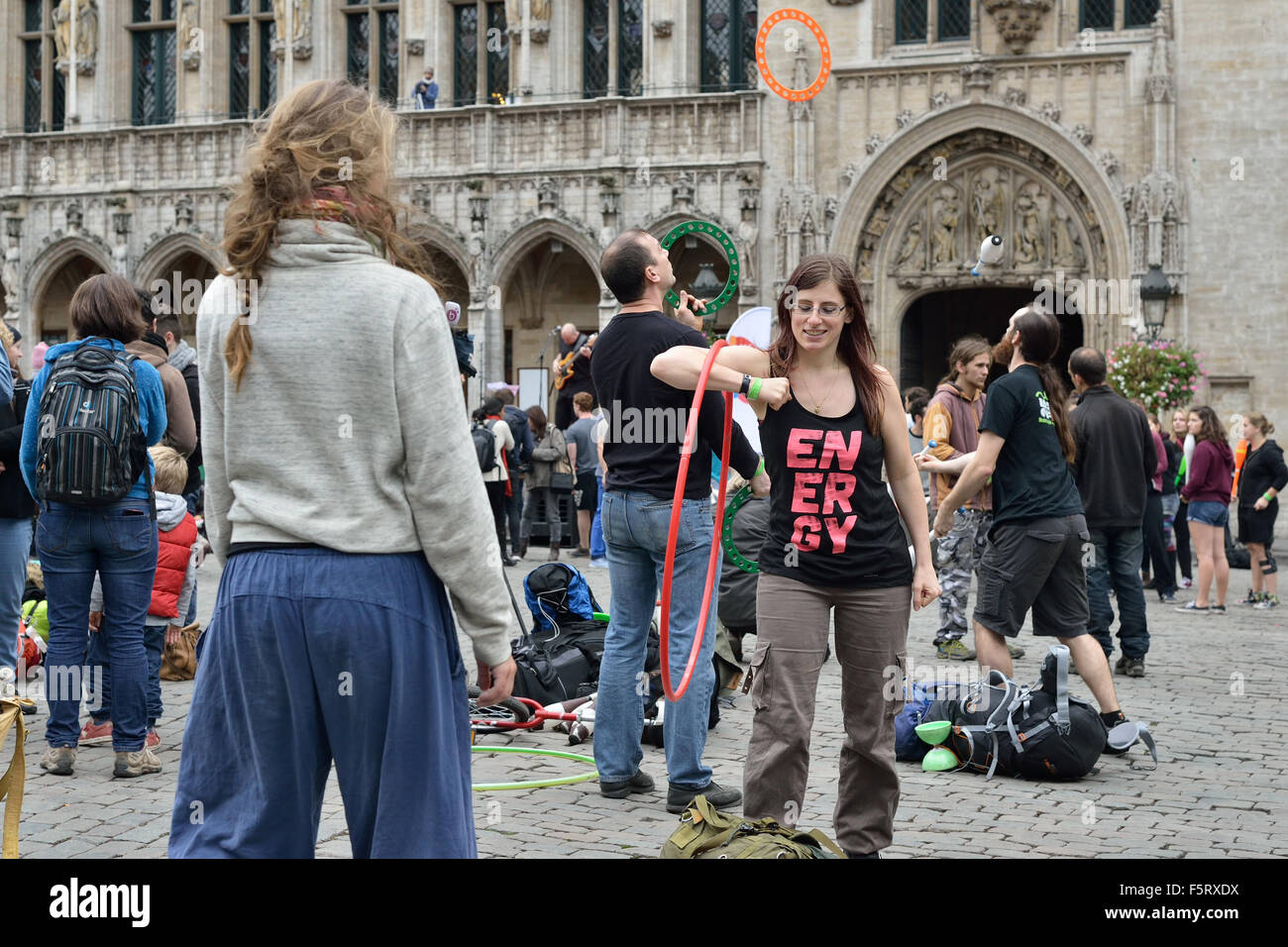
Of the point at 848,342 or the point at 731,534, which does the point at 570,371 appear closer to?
the point at 731,534

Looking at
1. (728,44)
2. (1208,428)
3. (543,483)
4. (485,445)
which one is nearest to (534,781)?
(1208,428)

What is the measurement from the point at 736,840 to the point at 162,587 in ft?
14.7

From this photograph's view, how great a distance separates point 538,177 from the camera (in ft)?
80.9

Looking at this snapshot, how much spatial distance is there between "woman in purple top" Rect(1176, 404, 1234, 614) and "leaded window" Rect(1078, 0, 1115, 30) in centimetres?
1078

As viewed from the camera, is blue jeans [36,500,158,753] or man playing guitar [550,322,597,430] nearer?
blue jeans [36,500,158,753]

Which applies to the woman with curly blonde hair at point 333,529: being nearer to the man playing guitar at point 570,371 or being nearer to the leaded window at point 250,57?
the man playing guitar at point 570,371

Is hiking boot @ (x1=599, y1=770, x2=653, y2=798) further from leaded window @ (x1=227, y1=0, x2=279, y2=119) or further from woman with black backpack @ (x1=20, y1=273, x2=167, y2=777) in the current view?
leaded window @ (x1=227, y1=0, x2=279, y2=119)

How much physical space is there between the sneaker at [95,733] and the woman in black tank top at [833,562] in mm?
3733

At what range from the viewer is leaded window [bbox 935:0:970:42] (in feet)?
75.6

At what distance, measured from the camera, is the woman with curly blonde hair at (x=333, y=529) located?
308cm

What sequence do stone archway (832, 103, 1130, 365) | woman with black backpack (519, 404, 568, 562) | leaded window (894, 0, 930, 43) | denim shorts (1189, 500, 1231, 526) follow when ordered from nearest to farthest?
denim shorts (1189, 500, 1231, 526), woman with black backpack (519, 404, 568, 562), stone archway (832, 103, 1130, 365), leaded window (894, 0, 930, 43)

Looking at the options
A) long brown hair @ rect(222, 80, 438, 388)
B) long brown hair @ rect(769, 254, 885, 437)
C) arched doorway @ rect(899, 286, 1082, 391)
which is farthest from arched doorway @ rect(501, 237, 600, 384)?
long brown hair @ rect(222, 80, 438, 388)

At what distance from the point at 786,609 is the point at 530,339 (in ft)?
72.4
